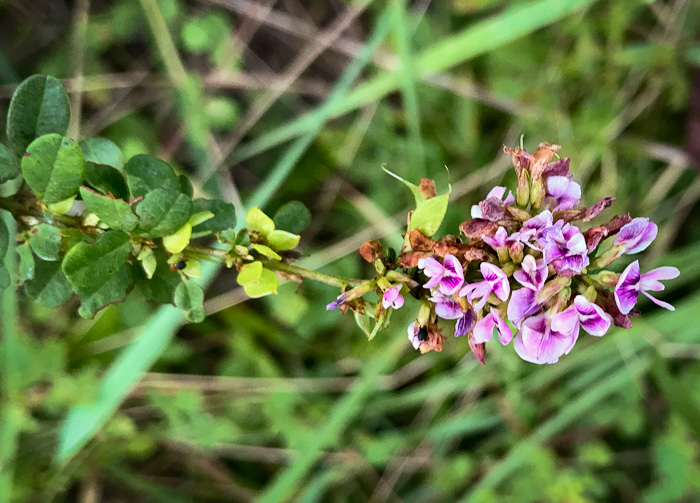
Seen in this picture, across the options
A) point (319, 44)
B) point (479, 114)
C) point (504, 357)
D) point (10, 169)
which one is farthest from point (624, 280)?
point (319, 44)

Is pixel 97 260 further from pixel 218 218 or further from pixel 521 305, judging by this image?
pixel 521 305

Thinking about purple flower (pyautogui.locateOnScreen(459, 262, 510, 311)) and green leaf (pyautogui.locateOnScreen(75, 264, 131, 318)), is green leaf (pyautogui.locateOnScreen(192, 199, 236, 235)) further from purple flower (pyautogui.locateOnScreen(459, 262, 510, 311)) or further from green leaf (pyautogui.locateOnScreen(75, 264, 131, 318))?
purple flower (pyautogui.locateOnScreen(459, 262, 510, 311))

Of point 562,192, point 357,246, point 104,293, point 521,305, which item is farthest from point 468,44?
point 104,293

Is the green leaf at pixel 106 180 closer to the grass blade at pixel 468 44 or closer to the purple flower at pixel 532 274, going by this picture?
the purple flower at pixel 532 274

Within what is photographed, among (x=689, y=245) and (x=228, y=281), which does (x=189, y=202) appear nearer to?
(x=228, y=281)

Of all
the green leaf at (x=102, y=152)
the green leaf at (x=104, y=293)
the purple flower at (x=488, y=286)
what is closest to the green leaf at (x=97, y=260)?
the green leaf at (x=104, y=293)
